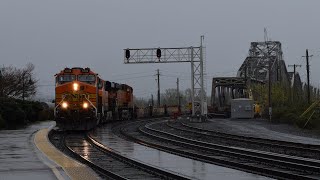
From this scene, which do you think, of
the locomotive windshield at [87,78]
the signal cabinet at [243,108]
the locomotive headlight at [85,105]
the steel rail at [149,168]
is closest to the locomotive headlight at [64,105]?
the locomotive headlight at [85,105]

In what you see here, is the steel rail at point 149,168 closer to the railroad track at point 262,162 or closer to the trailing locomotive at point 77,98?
the railroad track at point 262,162

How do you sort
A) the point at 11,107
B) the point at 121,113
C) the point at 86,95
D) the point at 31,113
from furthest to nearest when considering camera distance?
the point at 121,113 → the point at 31,113 → the point at 11,107 → the point at 86,95

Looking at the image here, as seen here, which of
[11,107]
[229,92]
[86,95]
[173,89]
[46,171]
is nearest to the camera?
[46,171]

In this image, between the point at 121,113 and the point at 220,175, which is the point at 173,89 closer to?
the point at 121,113

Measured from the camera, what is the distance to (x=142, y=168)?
1588 cm

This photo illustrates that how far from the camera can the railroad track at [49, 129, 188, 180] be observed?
14.1 m

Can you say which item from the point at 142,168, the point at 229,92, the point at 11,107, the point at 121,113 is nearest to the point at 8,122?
the point at 11,107

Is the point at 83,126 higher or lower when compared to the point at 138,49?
lower

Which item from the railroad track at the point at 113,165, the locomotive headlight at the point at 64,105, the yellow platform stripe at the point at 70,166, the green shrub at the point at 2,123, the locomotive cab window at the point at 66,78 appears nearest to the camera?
the yellow platform stripe at the point at 70,166

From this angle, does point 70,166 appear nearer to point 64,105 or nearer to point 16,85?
point 64,105

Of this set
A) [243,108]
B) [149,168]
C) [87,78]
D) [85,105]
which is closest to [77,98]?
[85,105]

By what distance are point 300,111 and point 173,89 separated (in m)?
145

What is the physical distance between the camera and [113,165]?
16984 mm

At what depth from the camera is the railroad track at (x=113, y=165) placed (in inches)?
554
